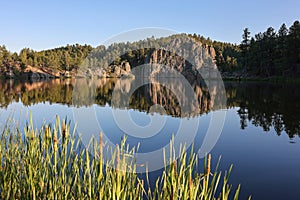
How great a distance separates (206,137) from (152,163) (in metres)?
7.30

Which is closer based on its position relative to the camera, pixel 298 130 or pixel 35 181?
pixel 35 181

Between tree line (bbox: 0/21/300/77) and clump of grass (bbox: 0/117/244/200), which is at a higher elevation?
tree line (bbox: 0/21/300/77)

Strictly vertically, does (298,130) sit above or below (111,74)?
below

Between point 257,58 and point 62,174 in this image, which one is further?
point 257,58

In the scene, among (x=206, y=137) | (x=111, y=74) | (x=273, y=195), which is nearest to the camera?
(x=273, y=195)

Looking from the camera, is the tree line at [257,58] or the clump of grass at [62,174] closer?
the clump of grass at [62,174]

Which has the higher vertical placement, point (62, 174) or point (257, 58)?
point (257, 58)

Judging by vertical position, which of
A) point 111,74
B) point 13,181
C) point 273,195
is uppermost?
point 111,74

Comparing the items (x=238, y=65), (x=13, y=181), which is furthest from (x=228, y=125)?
(x=238, y=65)

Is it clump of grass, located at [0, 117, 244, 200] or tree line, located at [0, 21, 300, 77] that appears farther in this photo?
tree line, located at [0, 21, 300, 77]

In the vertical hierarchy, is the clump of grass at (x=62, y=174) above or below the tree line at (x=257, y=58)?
below

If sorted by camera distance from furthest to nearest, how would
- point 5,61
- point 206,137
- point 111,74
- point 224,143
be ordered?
1. point 111,74
2. point 5,61
3. point 206,137
4. point 224,143

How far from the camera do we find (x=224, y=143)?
1491cm

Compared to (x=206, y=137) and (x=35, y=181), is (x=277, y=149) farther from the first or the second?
(x=35, y=181)
